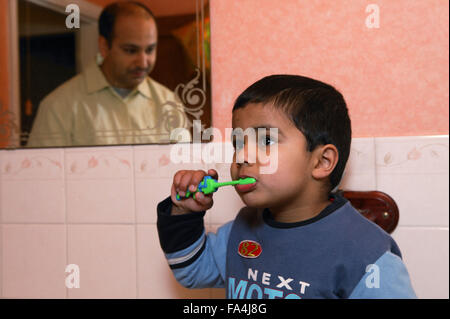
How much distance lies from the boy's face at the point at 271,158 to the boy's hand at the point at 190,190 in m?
0.06

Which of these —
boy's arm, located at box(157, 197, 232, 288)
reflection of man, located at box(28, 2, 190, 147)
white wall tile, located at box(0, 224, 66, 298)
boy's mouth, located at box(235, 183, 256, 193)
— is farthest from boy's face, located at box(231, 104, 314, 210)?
white wall tile, located at box(0, 224, 66, 298)

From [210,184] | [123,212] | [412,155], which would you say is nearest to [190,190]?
[210,184]

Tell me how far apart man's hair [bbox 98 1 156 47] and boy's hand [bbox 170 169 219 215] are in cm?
33

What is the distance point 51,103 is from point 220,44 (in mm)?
381

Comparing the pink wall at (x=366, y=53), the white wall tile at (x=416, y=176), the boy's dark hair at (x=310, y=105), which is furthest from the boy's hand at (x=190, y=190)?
the white wall tile at (x=416, y=176)

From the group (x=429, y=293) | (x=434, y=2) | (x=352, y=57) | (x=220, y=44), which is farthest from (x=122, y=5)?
(x=429, y=293)

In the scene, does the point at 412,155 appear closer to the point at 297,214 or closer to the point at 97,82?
the point at 297,214

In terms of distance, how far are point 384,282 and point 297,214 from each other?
15cm

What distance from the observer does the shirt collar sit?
0.82 m

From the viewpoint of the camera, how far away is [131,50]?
2.55ft

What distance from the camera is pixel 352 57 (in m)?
0.72

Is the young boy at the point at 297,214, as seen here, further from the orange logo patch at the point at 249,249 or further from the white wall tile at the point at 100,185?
the white wall tile at the point at 100,185

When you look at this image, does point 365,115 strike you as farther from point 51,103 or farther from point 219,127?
point 51,103

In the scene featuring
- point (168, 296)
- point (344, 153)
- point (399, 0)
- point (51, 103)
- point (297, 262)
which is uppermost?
point (399, 0)
